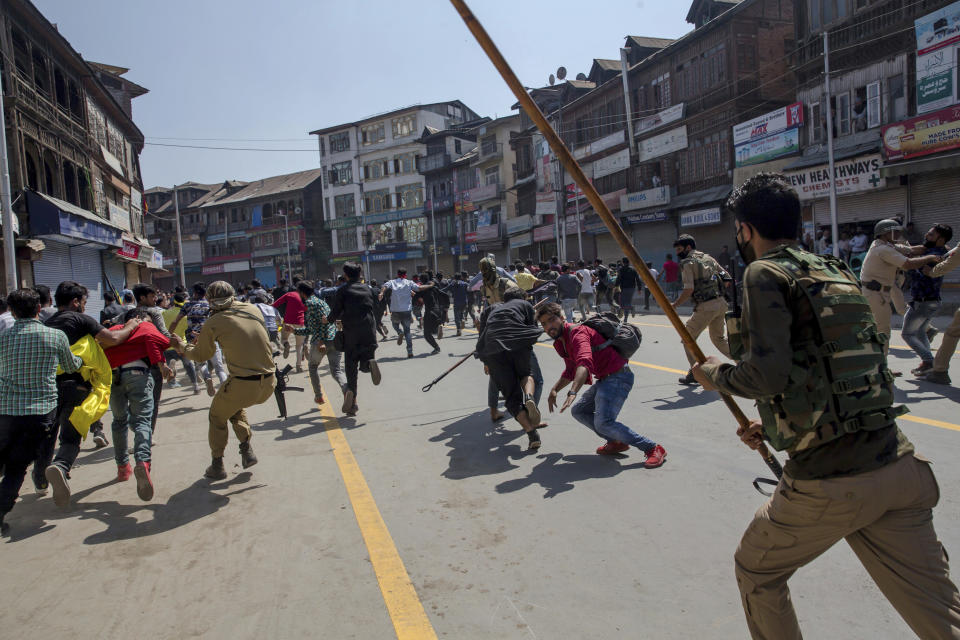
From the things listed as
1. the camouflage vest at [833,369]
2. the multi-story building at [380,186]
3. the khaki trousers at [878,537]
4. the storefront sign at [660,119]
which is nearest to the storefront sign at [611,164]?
the storefront sign at [660,119]

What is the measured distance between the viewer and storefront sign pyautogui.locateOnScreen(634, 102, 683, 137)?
2789 centimetres

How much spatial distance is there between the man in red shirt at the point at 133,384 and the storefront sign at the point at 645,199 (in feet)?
85.8

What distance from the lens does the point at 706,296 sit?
23.2ft

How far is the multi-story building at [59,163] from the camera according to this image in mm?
16703

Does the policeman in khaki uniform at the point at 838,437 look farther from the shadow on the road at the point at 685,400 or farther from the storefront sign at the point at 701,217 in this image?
the storefront sign at the point at 701,217

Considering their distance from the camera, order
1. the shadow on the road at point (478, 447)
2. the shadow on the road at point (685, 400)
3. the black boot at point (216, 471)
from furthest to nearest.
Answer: the shadow on the road at point (685, 400)
the black boot at point (216, 471)
the shadow on the road at point (478, 447)

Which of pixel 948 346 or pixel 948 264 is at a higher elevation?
pixel 948 264

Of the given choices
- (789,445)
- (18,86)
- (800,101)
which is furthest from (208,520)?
(800,101)

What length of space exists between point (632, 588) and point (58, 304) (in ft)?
15.3

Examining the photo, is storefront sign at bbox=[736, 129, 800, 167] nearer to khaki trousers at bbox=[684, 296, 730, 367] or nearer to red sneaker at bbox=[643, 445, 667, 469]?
khaki trousers at bbox=[684, 296, 730, 367]

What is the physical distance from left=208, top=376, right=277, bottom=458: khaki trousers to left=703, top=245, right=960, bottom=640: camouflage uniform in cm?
411

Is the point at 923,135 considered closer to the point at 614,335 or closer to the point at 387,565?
the point at 614,335

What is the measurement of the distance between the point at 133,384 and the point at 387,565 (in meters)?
3.10

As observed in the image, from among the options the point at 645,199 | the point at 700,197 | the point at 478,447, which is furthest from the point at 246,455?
the point at 645,199
